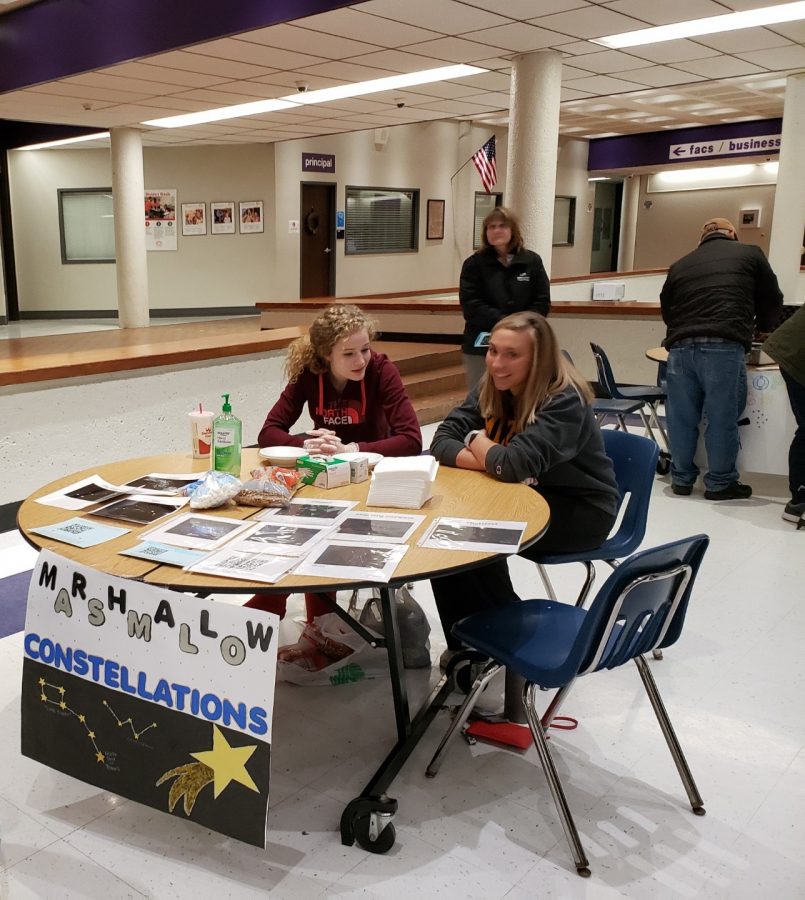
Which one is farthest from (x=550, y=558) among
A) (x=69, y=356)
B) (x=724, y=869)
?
(x=69, y=356)

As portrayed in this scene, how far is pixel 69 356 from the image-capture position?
13.5 ft

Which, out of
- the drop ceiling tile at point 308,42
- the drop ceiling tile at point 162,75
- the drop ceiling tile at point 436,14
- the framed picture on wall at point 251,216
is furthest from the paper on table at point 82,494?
the framed picture on wall at point 251,216

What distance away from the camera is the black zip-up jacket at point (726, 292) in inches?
176

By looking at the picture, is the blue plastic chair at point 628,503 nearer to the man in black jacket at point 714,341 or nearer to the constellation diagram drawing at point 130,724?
the constellation diagram drawing at point 130,724

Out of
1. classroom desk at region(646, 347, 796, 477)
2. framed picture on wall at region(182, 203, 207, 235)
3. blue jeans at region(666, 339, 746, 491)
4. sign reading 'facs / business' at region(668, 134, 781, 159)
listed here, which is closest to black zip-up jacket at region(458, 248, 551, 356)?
blue jeans at region(666, 339, 746, 491)

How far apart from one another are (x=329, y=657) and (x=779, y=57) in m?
6.81

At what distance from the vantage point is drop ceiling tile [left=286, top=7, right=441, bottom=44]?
17.9 feet

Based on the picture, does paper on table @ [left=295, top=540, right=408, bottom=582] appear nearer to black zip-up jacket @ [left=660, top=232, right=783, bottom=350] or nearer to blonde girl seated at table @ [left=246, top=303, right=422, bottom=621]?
blonde girl seated at table @ [left=246, top=303, right=422, bottom=621]

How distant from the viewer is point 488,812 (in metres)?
2.07

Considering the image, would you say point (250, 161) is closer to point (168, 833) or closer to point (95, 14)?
point (95, 14)

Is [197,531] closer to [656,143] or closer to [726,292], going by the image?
[726,292]

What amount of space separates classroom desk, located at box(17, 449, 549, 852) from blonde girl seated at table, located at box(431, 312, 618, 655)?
0.08m

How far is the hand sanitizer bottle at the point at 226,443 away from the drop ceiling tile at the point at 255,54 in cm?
468

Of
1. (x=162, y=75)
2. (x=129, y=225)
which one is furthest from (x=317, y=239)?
(x=162, y=75)
